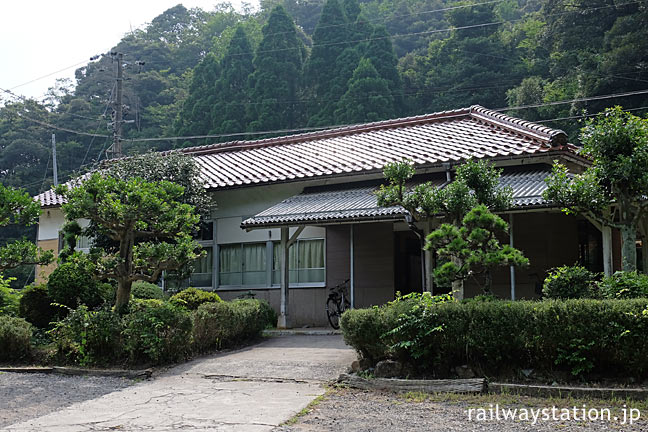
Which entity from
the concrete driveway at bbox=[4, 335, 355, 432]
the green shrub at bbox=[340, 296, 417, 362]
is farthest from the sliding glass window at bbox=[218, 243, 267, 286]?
the green shrub at bbox=[340, 296, 417, 362]

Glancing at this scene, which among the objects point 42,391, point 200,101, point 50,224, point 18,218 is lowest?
point 42,391

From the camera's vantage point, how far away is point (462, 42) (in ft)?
118

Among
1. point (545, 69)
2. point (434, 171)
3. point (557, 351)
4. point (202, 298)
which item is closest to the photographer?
point (557, 351)

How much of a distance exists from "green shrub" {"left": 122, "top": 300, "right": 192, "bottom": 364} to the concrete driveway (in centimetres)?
37

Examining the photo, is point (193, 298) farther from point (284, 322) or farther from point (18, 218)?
point (18, 218)

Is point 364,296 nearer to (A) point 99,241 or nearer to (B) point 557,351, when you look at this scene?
(A) point 99,241

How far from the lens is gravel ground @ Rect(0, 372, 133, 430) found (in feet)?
24.4

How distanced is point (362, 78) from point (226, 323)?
24.8m

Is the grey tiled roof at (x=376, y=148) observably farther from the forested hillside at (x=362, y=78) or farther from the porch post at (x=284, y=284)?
the forested hillside at (x=362, y=78)

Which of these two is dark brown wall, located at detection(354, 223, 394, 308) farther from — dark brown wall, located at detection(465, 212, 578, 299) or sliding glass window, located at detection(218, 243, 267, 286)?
dark brown wall, located at detection(465, 212, 578, 299)

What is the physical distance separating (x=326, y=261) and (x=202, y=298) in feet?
13.4

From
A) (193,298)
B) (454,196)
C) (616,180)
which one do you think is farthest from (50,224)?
(616,180)

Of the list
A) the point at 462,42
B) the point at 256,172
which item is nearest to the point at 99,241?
the point at 256,172

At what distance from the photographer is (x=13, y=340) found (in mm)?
10727
